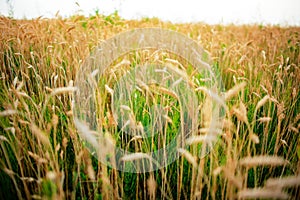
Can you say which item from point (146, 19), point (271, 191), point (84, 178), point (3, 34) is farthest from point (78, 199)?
point (146, 19)

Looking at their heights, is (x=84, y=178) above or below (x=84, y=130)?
below

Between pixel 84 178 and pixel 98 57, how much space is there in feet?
4.14

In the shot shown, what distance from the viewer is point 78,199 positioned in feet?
4.15

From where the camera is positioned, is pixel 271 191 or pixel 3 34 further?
pixel 3 34

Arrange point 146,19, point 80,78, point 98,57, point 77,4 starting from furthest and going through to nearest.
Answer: point 146,19 → point 77,4 → point 98,57 → point 80,78

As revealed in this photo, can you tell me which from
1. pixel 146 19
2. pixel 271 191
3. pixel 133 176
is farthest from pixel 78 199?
pixel 146 19

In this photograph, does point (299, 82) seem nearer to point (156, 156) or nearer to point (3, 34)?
point (156, 156)

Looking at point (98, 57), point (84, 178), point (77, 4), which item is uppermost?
point (77, 4)

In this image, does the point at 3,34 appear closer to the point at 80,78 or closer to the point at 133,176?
the point at 80,78

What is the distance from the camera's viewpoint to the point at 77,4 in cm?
276

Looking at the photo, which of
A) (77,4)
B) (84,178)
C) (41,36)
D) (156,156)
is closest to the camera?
(84,178)

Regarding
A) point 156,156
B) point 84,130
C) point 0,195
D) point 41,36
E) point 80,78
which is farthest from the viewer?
point 41,36

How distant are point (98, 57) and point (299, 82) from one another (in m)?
1.89

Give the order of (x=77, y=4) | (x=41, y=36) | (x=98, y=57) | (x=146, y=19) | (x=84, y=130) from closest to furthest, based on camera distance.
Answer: (x=84, y=130), (x=98, y=57), (x=77, y=4), (x=41, y=36), (x=146, y=19)
